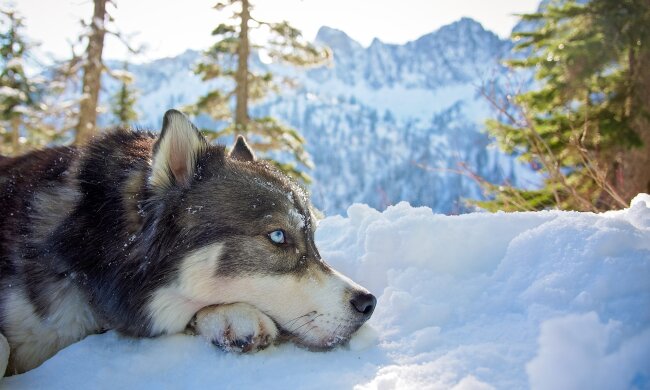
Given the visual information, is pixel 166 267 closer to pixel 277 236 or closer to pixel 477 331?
pixel 277 236

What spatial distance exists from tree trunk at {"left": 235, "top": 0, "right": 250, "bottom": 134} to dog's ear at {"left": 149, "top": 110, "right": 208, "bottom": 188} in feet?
45.6

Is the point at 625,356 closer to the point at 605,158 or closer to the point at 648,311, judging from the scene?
the point at 648,311

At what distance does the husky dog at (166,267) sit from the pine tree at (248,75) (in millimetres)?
13381

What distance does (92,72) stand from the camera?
50.0 ft

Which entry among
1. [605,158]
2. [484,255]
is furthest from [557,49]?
[484,255]

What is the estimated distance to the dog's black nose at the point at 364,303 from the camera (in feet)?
7.95

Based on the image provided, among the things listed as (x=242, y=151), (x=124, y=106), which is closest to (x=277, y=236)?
(x=242, y=151)

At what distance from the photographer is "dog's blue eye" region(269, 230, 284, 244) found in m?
2.64

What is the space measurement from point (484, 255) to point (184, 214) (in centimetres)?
A: 188

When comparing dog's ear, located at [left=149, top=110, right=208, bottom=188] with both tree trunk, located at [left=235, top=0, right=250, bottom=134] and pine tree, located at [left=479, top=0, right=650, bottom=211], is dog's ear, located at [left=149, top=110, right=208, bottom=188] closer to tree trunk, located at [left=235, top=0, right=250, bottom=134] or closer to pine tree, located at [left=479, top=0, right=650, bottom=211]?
pine tree, located at [left=479, top=0, right=650, bottom=211]

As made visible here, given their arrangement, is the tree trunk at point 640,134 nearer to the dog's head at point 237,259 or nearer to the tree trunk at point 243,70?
the dog's head at point 237,259

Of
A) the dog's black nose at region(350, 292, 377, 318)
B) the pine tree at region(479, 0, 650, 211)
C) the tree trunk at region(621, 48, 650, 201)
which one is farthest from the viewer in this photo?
the tree trunk at region(621, 48, 650, 201)

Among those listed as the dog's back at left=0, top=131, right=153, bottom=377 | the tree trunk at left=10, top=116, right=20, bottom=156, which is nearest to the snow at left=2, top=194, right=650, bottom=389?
the dog's back at left=0, top=131, right=153, bottom=377

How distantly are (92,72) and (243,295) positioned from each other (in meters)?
15.7
